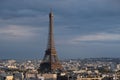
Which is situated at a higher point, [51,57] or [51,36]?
[51,36]

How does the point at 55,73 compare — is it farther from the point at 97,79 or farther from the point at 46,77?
the point at 97,79

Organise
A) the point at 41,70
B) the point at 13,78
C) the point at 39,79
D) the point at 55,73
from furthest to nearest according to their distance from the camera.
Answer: the point at 41,70 → the point at 55,73 → the point at 13,78 → the point at 39,79

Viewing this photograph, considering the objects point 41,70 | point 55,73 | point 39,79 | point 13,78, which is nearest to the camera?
point 39,79

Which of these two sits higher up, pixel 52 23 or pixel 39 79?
pixel 52 23

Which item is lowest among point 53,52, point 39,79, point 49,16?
point 39,79

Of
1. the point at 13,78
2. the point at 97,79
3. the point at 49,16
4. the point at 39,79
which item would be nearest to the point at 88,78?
the point at 97,79

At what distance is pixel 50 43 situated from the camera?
3305 inches

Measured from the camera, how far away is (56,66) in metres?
85.6

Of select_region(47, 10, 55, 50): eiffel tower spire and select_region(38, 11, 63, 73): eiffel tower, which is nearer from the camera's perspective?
select_region(47, 10, 55, 50): eiffel tower spire

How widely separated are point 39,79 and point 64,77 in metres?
4.26

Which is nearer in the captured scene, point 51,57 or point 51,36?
point 51,36

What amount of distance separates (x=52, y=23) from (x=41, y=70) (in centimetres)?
1079

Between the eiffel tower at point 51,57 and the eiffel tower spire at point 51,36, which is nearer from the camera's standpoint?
the eiffel tower spire at point 51,36

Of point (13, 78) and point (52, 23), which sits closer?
point (13, 78)
